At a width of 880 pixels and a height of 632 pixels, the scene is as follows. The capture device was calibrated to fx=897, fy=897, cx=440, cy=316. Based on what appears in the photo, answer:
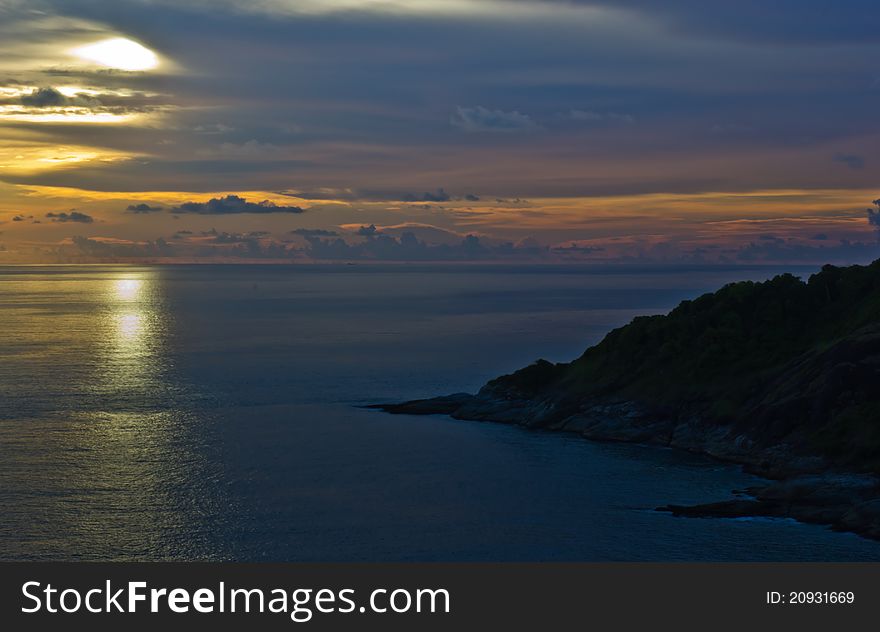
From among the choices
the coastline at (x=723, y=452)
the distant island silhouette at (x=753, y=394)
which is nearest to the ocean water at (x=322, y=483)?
the coastline at (x=723, y=452)

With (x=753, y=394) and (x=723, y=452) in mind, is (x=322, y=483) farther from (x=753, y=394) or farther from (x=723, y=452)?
(x=753, y=394)

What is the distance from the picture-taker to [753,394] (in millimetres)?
84062

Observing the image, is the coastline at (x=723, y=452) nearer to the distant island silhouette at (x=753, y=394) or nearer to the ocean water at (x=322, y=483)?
the distant island silhouette at (x=753, y=394)

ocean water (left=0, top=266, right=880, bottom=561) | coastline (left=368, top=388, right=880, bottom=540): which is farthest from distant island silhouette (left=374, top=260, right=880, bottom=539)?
ocean water (left=0, top=266, right=880, bottom=561)

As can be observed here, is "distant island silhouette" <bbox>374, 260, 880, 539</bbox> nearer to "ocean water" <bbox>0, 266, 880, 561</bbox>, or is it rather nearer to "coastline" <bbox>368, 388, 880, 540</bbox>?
"coastline" <bbox>368, 388, 880, 540</bbox>

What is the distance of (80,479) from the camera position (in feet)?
235

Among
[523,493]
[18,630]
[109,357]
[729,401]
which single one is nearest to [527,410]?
[729,401]

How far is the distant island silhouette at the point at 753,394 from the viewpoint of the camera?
214 feet

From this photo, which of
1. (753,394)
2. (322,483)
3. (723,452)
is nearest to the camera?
(322,483)

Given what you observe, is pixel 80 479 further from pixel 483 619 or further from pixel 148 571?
pixel 483 619

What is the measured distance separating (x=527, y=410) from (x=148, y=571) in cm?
5794

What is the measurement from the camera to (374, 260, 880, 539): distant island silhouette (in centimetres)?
6525

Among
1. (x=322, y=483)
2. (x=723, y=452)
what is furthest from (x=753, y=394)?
(x=322, y=483)

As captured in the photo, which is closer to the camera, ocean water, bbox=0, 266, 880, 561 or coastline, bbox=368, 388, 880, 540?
ocean water, bbox=0, 266, 880, 561
